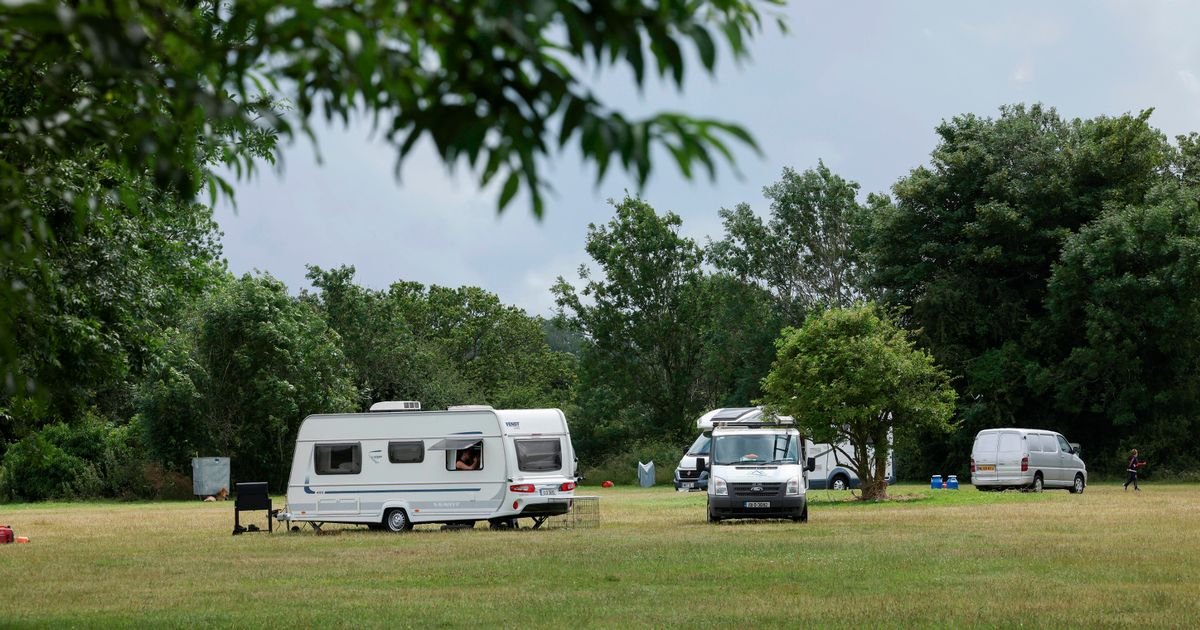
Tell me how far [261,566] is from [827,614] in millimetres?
8647

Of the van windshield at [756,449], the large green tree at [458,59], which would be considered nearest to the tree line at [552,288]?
the large green tree at [458,59]

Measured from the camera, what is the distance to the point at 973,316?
50.6 m

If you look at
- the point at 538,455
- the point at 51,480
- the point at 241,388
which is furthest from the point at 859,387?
the point at 51,480

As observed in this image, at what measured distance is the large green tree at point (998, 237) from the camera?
162 feet

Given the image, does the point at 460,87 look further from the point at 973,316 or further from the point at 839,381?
the point at 973,316

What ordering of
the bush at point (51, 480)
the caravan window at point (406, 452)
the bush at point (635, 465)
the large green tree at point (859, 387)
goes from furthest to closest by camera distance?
the bush at point (635, 465) → the bush at point (51, 480) → the large green tree at point (859, 387) → the caravan window at point (406, 452)

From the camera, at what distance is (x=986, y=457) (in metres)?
37.5

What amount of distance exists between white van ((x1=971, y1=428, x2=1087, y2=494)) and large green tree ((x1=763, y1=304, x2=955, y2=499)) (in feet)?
15.9

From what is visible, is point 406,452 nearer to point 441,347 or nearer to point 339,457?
point 339,457

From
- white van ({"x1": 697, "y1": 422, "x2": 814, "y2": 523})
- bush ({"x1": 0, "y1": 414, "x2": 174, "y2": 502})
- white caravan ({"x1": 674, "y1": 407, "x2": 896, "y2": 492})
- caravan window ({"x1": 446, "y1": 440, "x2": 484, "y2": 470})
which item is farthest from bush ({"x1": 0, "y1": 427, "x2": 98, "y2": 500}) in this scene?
white van ({"x1": 697, "y1": 422, "x2": 814, "y2": 523})

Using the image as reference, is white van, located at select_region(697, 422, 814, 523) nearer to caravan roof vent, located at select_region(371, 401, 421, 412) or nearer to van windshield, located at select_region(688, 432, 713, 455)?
caravan roof vent, located at select_region(371, 401, 421, 412)

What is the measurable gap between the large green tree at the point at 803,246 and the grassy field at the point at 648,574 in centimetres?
3836

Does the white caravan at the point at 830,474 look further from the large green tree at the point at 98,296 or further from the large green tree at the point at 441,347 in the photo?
the large green tree at the point at 98,296

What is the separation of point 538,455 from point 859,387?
8695mm
